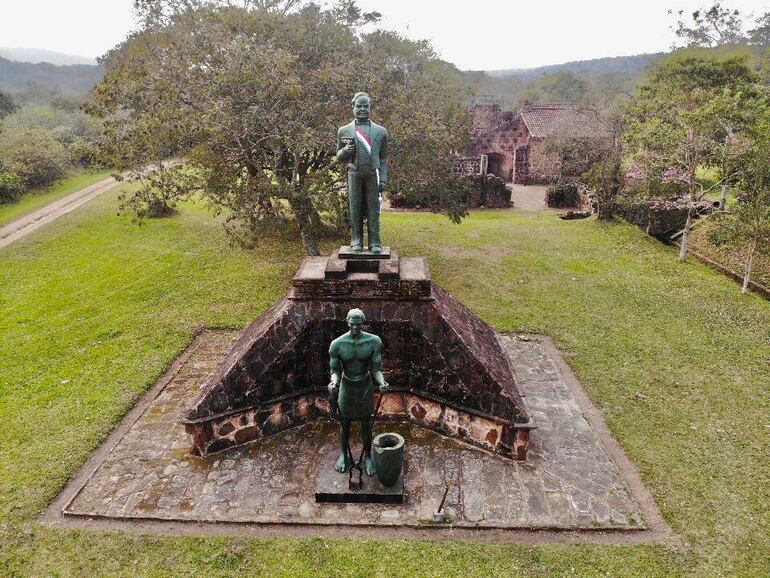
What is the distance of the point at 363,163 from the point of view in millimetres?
7113

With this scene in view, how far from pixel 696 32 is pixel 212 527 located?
1521 inches

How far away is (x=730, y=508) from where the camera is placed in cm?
616

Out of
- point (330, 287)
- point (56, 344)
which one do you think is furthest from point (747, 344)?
point (56, 344)

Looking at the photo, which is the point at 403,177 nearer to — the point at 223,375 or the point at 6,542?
the point at 223,375

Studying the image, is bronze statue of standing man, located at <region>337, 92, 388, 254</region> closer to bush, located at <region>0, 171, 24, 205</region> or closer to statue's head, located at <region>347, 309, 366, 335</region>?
statue's head, located at <region>347, 309, 366, 335</region>

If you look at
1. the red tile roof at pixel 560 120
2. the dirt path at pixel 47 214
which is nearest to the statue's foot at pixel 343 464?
the dirt path at pixel 47 214

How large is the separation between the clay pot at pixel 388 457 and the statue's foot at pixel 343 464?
384mm

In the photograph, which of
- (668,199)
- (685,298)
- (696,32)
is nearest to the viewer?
(685,298)

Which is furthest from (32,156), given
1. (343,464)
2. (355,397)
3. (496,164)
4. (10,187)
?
(355,397)

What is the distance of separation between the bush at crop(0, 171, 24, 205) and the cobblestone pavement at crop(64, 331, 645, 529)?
19612mm

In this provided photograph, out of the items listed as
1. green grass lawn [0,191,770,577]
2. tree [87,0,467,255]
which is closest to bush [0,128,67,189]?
green grass lawn [0,191,770,577]

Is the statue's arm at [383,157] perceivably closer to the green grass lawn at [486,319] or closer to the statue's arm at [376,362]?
the statue's arm at [376,362]

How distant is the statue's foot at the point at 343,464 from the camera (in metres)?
6.45

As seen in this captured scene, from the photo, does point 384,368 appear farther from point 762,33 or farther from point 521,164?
point 762,33
